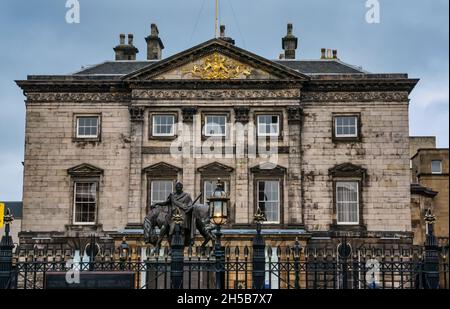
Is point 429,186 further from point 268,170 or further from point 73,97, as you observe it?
point 73,97

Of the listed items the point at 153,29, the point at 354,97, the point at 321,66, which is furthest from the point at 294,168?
the point at 153,29

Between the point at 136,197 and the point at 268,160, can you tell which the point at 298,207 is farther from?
the point at 136,197

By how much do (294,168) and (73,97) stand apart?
43.0 feet

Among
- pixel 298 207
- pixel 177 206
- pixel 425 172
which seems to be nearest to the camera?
pixel 177 206

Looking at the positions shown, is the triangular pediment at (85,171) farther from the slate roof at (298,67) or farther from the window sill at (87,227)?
the slate roof at (298,67)

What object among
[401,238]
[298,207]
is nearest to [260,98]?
[298,207]

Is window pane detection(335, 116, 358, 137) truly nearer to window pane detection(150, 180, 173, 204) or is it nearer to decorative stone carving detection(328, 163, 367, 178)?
decorative stone carving detection(328, 163, 367, 178)

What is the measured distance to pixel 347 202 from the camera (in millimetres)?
40406

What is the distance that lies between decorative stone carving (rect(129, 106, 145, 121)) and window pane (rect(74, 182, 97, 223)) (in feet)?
14.0

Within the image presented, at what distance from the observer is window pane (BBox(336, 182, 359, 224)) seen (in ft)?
132
